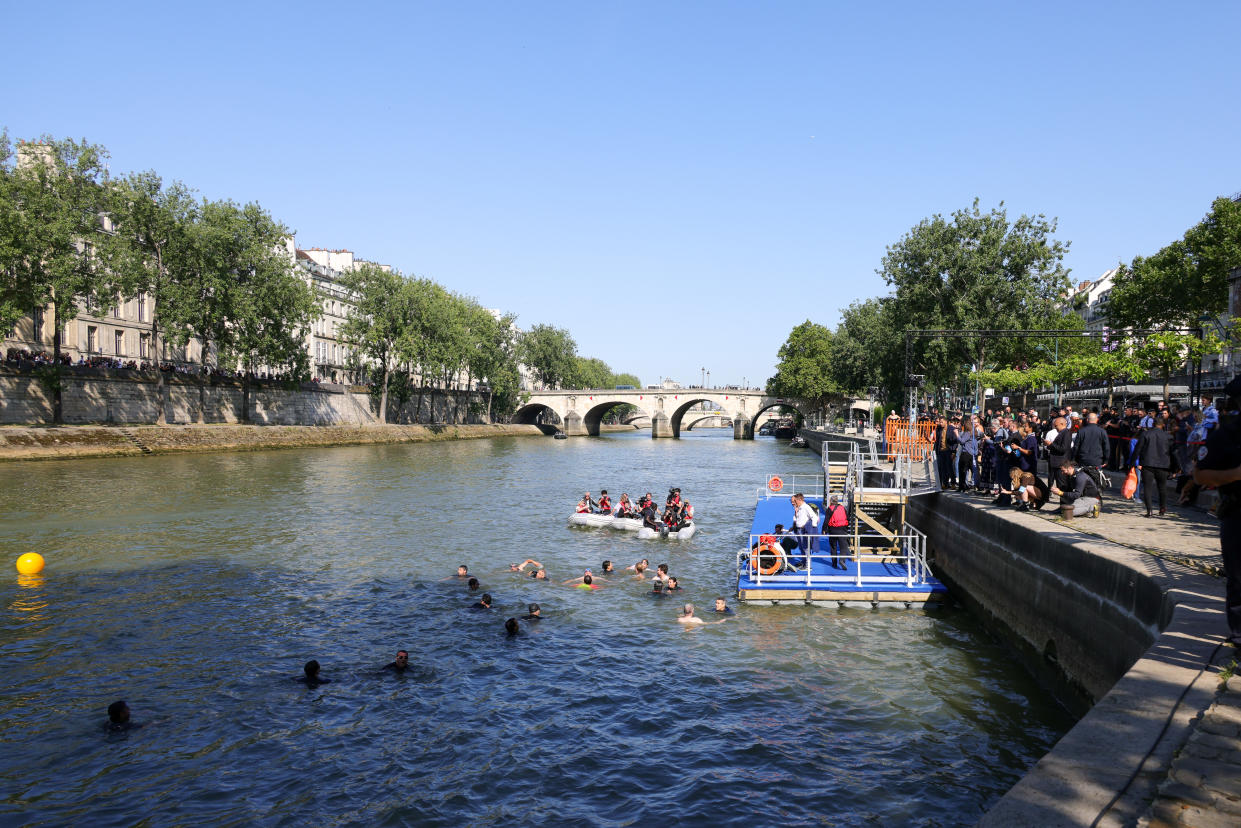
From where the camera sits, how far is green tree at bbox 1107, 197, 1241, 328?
48.7 metres

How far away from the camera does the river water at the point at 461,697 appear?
977 cm

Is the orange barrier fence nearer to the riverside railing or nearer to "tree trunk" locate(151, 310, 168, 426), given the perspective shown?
the riverside railing

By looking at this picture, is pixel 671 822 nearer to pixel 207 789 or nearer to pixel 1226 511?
pixel 207 789

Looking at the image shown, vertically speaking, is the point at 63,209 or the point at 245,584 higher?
the point at 63,209

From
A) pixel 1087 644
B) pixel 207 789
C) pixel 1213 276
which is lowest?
pixel 207 789

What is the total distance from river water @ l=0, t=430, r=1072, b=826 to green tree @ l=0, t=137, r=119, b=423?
90.5 ft

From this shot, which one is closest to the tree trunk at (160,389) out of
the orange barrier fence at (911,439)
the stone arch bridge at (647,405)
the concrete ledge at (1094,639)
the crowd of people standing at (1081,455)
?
the orange barrier fence at (911,439)

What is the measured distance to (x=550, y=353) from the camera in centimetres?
12875

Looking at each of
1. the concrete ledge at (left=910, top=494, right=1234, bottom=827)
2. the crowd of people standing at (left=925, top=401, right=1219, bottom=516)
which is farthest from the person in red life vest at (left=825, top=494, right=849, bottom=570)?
the crowd of people standing at (left=925, top=401, right=1219, bottom=516)

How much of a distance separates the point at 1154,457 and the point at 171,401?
62179mm

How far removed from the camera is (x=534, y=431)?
114 metres

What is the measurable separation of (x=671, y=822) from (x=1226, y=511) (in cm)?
650

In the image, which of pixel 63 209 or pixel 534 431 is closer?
pixel 63 209

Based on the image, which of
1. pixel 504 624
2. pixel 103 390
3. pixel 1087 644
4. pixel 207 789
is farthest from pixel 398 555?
pixel 103 390
